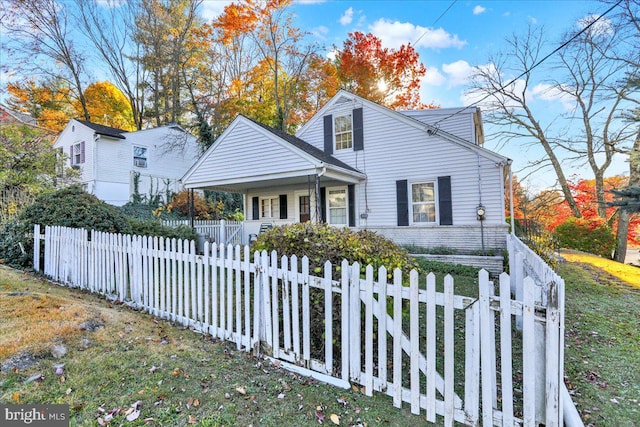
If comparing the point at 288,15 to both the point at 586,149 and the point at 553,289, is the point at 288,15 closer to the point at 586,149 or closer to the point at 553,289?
the point at 586,149

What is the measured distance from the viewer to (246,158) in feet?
36.4

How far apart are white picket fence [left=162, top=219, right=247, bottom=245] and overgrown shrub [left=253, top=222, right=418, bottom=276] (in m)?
9.19

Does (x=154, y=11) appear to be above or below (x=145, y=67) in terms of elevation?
above

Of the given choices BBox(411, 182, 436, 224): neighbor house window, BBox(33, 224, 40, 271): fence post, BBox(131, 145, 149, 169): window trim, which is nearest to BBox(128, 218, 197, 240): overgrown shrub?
BBox(33, 224, 40, 271): fence post

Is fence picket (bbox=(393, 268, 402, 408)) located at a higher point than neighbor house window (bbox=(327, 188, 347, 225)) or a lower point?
lower

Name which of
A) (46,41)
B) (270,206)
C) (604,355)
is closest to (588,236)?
(604,355)

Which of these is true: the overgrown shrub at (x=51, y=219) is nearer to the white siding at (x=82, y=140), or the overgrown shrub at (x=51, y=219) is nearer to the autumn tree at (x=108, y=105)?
the white siding at (x=82, y=140)

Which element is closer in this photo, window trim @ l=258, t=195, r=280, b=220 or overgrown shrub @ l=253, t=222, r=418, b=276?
overgrown shrub @ l=253, t=222, r=418, b=276

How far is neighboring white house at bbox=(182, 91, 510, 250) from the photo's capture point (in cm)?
990

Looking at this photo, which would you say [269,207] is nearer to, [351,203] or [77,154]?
[351,203]

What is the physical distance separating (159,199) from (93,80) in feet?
45.0

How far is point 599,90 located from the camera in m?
Answer: 16.9

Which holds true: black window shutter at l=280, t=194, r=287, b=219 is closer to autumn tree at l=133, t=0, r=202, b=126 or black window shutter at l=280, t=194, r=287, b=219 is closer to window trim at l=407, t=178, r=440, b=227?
window trim at l=407, t=178, r=440, b=227

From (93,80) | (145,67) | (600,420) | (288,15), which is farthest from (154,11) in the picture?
(600,420)
